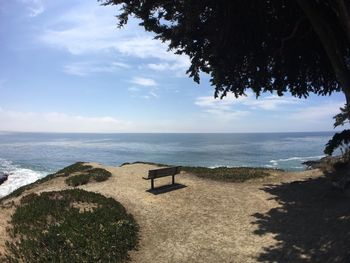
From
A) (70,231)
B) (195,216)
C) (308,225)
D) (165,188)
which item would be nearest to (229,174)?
(165,188)

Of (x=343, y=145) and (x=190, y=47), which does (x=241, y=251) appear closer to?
(x=190, y=47)

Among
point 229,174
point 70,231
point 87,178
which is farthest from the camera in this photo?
point 229,174

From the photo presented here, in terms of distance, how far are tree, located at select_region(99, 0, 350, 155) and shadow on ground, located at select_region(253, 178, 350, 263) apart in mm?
3723

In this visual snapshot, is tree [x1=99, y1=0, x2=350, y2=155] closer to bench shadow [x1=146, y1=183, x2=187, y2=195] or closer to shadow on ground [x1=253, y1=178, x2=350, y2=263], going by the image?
shadow on ground [x1=253, y1=178, x2=350, y2=263]

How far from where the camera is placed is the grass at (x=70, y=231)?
410 inches

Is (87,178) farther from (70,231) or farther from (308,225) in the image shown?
(308,225)

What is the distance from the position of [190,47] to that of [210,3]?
13.1 ft

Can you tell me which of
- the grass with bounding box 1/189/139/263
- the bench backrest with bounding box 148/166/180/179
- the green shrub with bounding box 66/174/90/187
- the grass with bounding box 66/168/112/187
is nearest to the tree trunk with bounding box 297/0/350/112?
the bench backrest with bounding box 148/166/180/179

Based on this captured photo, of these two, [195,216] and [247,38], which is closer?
[195,216]

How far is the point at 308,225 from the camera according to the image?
41.1ft

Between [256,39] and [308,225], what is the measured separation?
839cm

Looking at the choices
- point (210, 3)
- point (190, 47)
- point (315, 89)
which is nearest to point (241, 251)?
point (210, 3)

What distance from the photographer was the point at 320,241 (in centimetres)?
1101

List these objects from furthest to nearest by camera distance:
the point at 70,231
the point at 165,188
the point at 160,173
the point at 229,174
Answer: the point at 229,174 → the point at 160,173 → the point at 165,188 → the point at 70,231
